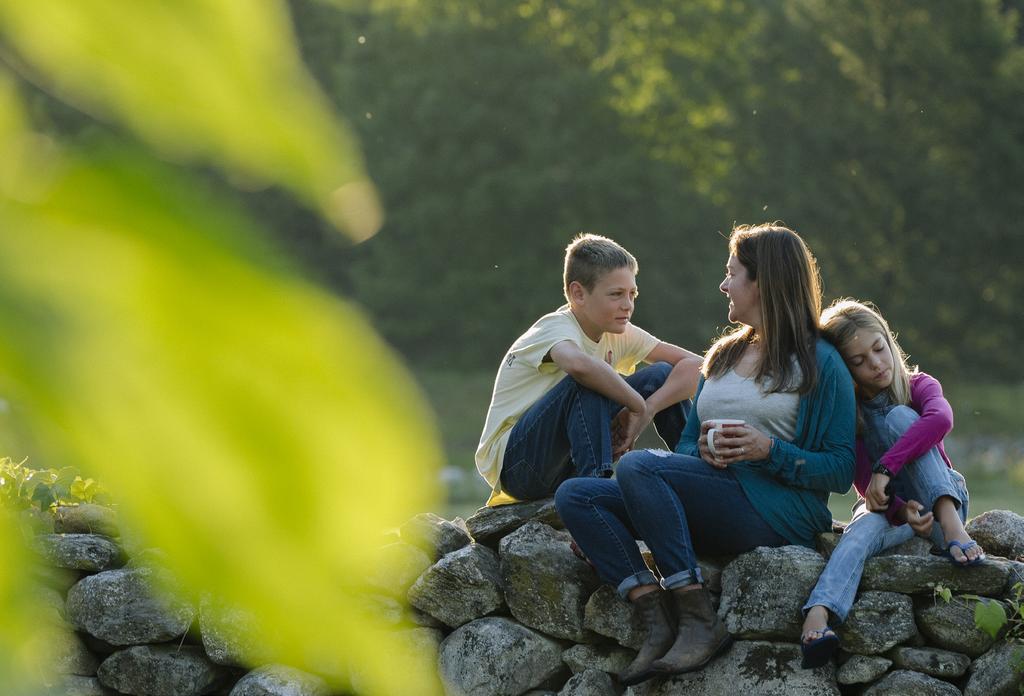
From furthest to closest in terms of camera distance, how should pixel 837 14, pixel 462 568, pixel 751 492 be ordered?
pixel 837 14 → pixel 462 568 → pixel 751 492

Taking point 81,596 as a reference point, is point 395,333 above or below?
above

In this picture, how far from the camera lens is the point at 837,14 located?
1083 inches

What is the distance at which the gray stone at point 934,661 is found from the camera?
4.18 metres

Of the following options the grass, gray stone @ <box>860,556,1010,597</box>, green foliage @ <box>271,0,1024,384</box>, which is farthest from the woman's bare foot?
green foliage @ <box>271,0,1024,384</box>

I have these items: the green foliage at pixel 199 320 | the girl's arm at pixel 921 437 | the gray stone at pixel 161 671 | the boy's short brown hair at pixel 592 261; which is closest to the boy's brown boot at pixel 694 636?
the girl's arm at pixel 921 437

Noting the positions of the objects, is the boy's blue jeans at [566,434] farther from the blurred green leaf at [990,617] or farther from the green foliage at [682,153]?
the green foliage at [682,153]

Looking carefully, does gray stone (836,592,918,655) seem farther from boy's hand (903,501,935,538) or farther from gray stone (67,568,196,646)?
gray stone (67,568,196,646)

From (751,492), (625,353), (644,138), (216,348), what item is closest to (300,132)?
(216,348)

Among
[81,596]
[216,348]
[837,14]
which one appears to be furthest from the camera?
[837,14]

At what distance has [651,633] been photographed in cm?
431

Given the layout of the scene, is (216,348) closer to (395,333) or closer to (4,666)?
(4,666)

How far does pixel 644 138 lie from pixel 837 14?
5.02 meters

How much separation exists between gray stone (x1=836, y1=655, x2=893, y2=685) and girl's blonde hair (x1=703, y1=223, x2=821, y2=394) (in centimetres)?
86

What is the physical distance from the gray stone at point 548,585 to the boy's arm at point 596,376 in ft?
1.84
